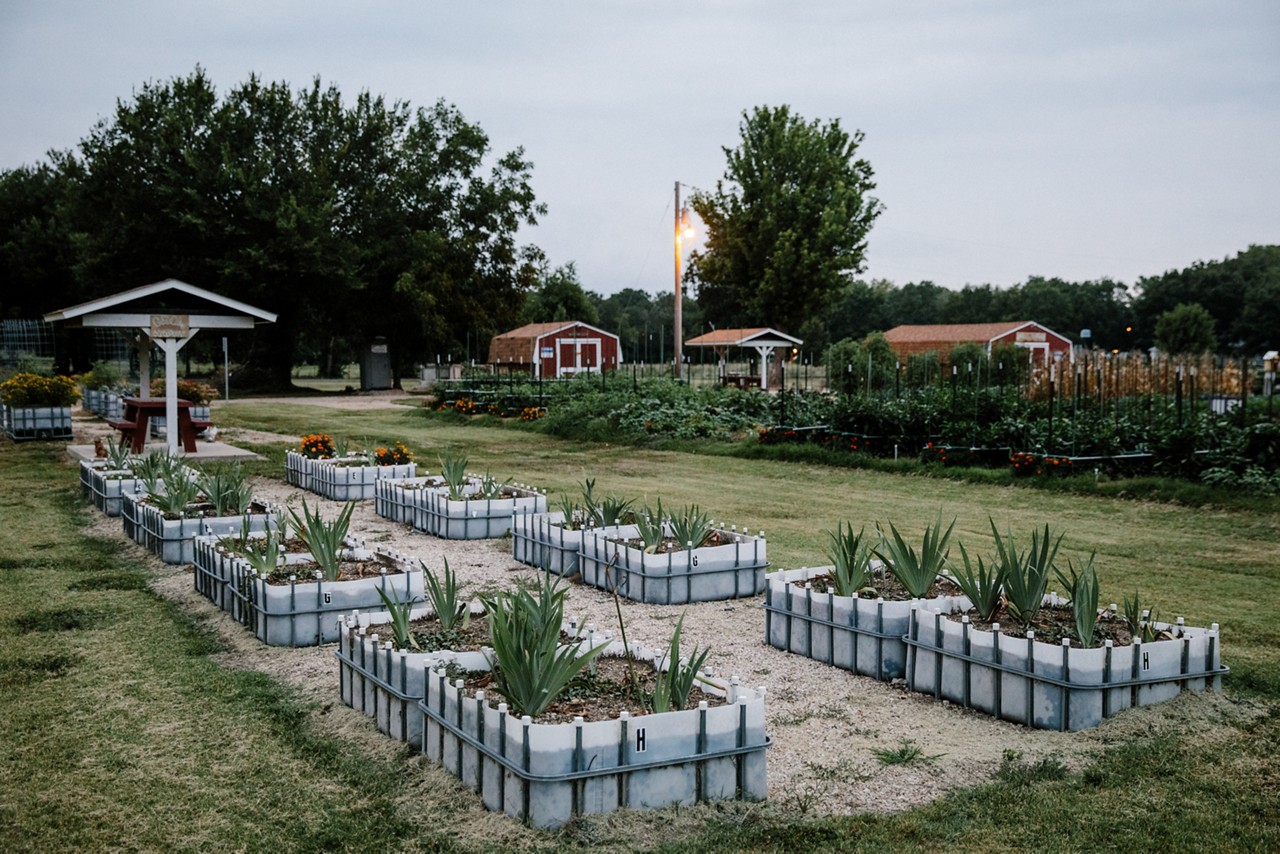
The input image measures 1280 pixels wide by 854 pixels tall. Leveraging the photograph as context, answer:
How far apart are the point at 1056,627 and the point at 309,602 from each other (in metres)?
4.21

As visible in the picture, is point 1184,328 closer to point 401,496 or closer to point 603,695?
point 401,496

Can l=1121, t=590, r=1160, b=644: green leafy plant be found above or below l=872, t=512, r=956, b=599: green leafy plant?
below

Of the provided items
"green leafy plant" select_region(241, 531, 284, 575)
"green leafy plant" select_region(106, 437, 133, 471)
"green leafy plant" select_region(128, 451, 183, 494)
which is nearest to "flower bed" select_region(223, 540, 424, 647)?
"green leafy plant" select_region(241, 531, 284, 575)

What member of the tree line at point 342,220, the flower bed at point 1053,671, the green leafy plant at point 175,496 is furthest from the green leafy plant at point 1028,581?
the tree line at point 342,220

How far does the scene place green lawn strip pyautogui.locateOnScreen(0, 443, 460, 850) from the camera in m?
3.97

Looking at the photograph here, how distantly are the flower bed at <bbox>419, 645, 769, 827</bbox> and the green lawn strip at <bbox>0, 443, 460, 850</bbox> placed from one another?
0.34m

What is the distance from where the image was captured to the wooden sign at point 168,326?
51.2ft

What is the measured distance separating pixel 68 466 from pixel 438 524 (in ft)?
29.8

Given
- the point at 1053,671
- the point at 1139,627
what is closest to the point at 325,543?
the point at 1053,671

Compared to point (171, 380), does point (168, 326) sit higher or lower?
higher

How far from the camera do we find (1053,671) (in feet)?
16.4

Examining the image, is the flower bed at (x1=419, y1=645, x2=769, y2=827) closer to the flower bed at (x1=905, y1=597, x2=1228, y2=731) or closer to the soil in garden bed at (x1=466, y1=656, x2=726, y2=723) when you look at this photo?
the soil in garden bed at (x1=466, y1=656, x2=726, y2=723)

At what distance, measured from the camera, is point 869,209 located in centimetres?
5234

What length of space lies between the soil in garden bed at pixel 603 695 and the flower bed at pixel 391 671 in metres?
0.14
